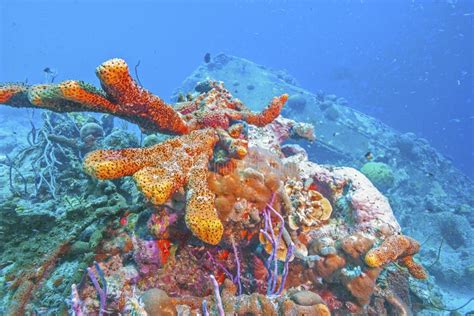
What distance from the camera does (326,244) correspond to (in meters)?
3.61

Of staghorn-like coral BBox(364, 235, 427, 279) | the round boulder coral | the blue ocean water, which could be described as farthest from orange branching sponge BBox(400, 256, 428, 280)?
the blue ocean water

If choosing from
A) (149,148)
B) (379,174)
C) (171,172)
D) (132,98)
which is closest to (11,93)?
(132,98)

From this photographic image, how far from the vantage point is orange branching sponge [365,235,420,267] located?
3.24m

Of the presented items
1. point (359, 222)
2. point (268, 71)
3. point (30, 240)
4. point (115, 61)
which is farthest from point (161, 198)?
point (268, 71)

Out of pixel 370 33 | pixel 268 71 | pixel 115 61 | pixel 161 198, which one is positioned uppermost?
pixel 370 33

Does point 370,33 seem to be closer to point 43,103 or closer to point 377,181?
point 377,181

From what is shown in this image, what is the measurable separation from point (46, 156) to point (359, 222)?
240 inches

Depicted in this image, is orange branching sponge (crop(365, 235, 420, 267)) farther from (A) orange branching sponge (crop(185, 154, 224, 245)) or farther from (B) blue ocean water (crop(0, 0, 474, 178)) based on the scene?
(B) blue ocean water (crop(0, 0, 474, 178))

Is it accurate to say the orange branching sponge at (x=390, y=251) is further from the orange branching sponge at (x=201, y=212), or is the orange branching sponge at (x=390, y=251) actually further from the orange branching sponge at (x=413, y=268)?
the orange branching sponge at (x=201, y=212)

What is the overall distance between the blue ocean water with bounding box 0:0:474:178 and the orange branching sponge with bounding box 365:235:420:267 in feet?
195

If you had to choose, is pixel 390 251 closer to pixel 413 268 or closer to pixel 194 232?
pixel 413 268

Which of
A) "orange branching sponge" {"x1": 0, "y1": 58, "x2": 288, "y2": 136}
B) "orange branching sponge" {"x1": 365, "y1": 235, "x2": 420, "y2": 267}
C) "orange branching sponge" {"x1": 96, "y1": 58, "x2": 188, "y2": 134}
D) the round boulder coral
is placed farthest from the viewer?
the round boulder coral

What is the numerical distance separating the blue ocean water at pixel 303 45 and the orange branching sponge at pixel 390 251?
195 ft

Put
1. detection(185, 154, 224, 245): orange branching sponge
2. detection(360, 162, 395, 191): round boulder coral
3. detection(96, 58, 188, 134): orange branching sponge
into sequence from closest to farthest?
detection(185, 154, 224, 245): orange branching sponge
detection(96, 58, 188, 134): orange branching sponge
detection(360, 162, 395, 191): round boulder coral
